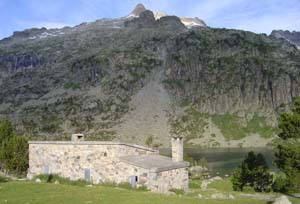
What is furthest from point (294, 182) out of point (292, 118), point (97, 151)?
point (97, 151)

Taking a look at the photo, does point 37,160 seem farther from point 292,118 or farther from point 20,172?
point 292,118

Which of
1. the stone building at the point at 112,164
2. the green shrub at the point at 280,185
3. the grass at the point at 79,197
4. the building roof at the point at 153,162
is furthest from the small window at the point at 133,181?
the green shrub at the point at 280,185

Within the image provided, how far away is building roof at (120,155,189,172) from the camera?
43.2 m

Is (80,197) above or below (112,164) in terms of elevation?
below

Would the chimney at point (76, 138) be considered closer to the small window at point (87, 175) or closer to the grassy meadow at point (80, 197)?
the small window at point (87, 175)

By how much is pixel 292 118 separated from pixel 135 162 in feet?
56.3

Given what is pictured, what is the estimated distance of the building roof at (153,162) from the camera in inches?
1700

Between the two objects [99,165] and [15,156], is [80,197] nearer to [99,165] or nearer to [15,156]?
[99,165]

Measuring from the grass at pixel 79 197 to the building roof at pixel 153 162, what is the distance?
295 inches

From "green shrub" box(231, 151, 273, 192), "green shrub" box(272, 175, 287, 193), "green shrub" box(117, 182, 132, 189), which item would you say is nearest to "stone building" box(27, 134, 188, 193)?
"green shrub" box(117, 182, 132, 189)

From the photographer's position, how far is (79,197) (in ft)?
106

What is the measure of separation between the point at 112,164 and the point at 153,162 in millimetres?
4597

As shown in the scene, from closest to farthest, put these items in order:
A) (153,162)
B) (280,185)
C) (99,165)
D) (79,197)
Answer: (79,197) < (153,162) < (99,165) < (280,185)

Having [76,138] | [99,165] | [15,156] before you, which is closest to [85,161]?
[99,165]
